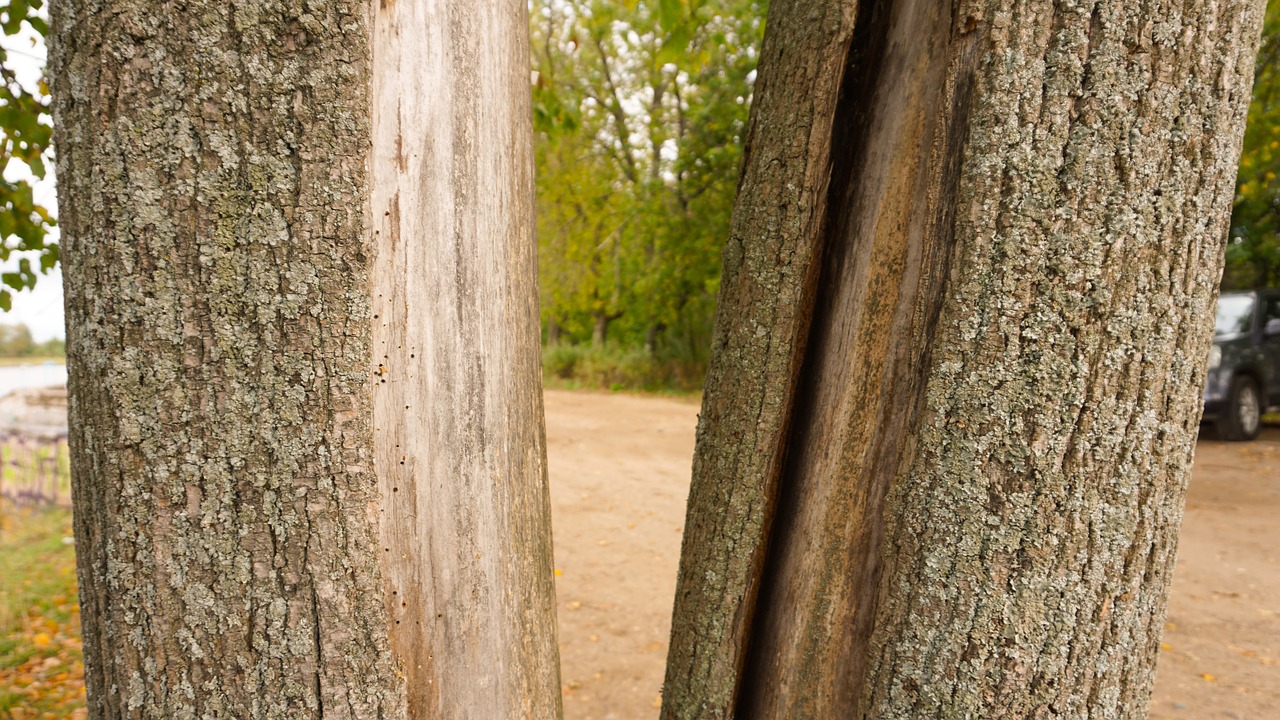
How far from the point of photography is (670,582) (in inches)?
212

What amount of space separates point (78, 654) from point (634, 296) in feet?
48.8

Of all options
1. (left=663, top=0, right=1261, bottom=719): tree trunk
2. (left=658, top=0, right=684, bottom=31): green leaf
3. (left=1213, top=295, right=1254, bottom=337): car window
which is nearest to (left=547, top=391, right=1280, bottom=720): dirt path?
(left=1213, top=295, right=1254, bottom=337): car window

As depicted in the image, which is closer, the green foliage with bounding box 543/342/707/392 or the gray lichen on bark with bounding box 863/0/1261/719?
the gray lichen on bark with bounding box 863/0/1261/719

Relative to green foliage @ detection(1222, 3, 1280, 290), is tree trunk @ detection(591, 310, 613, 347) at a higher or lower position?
lower

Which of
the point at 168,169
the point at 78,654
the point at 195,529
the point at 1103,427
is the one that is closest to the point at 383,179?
the point at 168,169

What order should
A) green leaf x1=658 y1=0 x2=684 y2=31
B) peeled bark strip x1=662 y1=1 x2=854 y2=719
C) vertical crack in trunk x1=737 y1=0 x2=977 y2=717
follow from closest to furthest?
vertical crack in trunk x1=737 y1=0 x2=977 y2=717, peeled bark strip x1=662 y1=1 x2=854 y2=719, green leaf x1=658 y1=0 x2=684 y2=31

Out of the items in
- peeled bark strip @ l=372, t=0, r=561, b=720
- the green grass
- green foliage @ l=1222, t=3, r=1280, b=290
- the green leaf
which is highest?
green foliage @ l=1222, t=3, r=1280, b=290

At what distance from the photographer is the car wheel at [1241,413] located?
9.69 m

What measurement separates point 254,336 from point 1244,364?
11923 mm

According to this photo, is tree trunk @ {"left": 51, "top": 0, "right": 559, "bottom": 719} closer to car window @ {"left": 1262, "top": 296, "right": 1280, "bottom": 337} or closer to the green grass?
the green grass

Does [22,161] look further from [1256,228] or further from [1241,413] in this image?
[1256,228]

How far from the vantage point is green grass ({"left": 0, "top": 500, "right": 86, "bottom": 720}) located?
394 centimetres

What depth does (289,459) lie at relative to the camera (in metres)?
1.19

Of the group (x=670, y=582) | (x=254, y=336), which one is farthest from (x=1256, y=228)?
(x=254, y=336)
